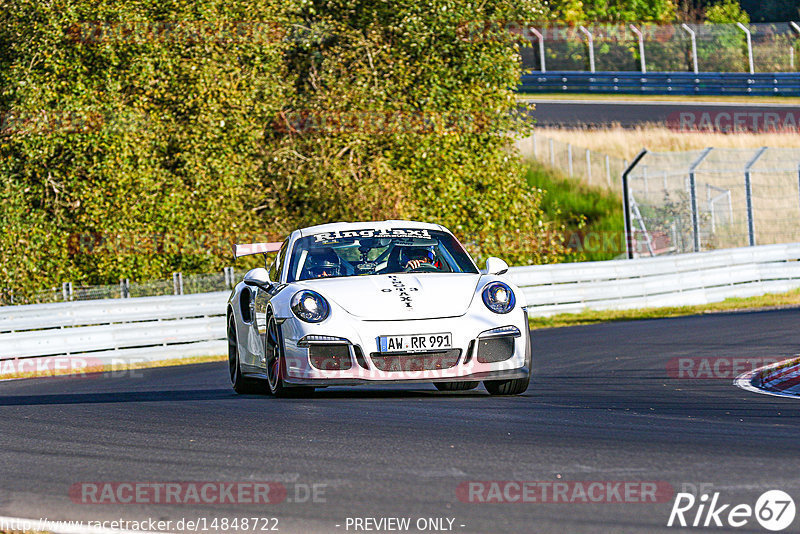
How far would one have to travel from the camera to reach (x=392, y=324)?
9344mm

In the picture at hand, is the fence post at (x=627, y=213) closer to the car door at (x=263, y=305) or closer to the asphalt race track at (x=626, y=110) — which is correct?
the car door at (x=263, y=305)

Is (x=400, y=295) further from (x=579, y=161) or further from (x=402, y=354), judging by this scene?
(x=579, y=161)

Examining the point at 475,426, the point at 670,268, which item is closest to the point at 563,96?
the point at 670,268

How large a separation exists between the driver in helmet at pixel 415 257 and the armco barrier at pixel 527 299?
8.86m

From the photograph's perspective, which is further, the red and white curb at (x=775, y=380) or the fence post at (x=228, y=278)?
the fence post at (x=228, y=278)

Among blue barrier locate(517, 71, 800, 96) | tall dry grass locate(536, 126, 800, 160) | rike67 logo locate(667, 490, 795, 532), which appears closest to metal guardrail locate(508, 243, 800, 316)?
tall dry grass locate(536, 126, 800, 160)

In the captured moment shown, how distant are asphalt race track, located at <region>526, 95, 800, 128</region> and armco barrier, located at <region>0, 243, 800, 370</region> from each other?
17.3 m

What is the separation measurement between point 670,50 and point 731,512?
4579 cm

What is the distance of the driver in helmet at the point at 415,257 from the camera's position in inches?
411

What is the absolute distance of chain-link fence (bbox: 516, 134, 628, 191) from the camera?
3741 centimetres

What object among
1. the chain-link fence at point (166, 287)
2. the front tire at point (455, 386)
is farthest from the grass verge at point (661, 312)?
the front tire at point (455, 386)

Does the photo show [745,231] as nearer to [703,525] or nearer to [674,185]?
[674,185]

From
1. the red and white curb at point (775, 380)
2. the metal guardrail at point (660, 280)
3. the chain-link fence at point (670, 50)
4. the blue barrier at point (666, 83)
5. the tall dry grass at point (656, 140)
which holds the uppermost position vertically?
the chain-link fence at point (670, 50)

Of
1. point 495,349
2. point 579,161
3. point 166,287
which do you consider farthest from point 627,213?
point 495,349
